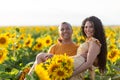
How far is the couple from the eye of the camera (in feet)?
17.0

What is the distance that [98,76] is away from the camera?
251 inches

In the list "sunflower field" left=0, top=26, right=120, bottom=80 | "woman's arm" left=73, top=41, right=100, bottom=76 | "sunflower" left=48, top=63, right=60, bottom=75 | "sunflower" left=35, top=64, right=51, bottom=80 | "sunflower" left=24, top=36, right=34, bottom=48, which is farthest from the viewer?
"sunflower" left=24, top=36, right=34, bottom=48

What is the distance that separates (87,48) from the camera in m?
5.36

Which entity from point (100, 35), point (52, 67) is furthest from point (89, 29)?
point (52, 67)

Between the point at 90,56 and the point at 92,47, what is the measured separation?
0.11 metres

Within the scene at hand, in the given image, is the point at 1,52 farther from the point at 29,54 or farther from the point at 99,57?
the point at 29,54

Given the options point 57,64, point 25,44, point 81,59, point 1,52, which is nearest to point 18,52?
point 25,44

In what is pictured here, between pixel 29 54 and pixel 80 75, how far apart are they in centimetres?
323

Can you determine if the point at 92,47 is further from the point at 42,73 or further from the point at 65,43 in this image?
the point at 42,73

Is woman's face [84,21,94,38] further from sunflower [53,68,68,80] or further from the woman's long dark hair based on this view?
sunflower [53,68,68,80]

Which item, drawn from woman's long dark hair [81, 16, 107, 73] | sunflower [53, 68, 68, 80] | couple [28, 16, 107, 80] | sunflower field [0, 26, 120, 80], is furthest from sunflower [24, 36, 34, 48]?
sunflower [53, 68, 68, 80]

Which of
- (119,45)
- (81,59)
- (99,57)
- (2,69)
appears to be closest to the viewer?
(81,59)

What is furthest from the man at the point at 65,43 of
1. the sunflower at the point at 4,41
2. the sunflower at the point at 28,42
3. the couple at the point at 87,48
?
the sunflower at the point at 28,42

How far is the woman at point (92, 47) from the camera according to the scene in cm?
522
